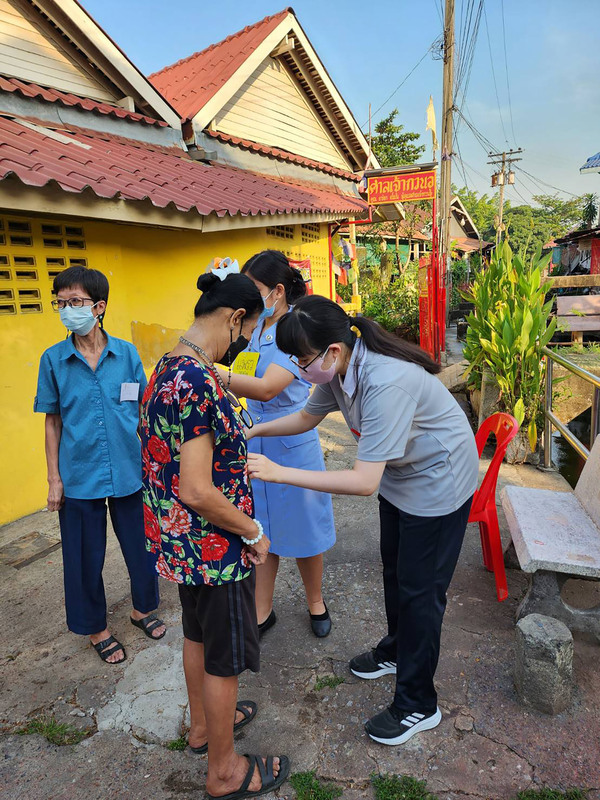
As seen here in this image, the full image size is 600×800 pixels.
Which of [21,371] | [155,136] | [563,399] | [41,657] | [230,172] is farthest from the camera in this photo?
[230,172]

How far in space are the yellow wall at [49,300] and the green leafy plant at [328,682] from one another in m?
2.95

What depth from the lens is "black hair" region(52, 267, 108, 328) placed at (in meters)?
2.15

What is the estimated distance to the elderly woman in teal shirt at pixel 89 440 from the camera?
2.23 meters

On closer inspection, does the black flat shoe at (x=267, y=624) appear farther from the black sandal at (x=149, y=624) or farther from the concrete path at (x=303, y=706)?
the black sandal at (x=149, y=624)

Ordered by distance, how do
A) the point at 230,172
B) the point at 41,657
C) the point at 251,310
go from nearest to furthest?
the point at 251,310, the point at 41,657, the point at 230,172

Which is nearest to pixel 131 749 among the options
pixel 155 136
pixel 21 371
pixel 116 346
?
pixel 116 346

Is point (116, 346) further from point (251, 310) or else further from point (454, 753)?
point (454, 753)

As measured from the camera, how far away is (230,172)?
640 centimetres

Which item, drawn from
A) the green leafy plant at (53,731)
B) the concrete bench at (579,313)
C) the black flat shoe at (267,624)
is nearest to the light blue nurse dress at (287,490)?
the black flat shoe at (267,624)

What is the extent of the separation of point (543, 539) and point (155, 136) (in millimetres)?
5737

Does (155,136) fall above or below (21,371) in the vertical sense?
above

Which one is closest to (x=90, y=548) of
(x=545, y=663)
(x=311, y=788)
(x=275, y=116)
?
(x=311, y=788)

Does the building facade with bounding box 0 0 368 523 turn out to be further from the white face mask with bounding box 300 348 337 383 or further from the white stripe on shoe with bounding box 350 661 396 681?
the white stripe on shoe with bounding box 350 661 396 681

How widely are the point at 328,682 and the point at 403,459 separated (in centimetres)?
113
